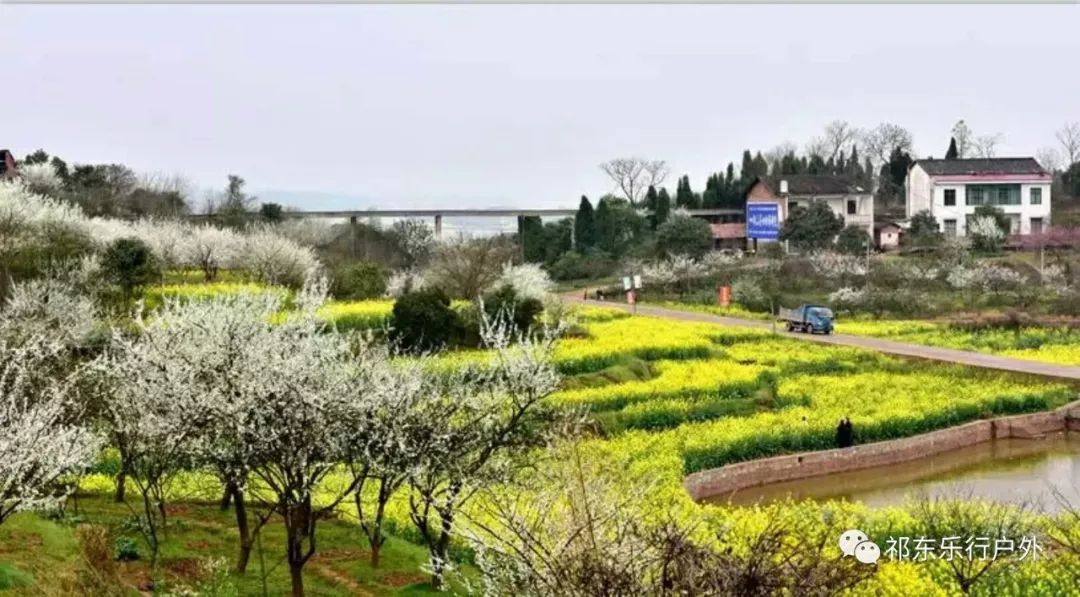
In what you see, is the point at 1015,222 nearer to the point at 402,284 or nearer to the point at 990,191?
the point at 990,191

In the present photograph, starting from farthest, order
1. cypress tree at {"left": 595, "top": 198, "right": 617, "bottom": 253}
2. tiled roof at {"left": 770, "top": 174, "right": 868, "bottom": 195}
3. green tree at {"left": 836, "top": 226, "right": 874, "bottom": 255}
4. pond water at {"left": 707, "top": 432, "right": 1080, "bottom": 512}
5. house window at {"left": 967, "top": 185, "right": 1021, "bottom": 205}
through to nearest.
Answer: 1. cypress tree at {"left": 595, "top": 198, "right": 617, "bottom": 253}
2. tiled roof at {"left": 770, "top": 174, "right": 868, "bottom": 195}
3. house window at {"left": 967, "top": 185, "right": 1021, "bottom": 205}
4. green tree at {"left": 836, "top": 226, "right": 874, "bottom": 255}
5. pond water at {"left": 707, "top": 432, "right": 1080, "bottom": 512}

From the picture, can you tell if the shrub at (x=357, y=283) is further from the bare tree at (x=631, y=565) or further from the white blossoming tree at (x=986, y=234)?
the white blossoming tree at (x=986, y=234)

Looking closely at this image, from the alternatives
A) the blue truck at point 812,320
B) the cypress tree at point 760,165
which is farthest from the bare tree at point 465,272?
the cypress tree at point 760,165

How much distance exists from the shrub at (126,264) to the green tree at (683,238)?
34898 millimetres

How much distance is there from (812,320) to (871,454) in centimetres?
1711

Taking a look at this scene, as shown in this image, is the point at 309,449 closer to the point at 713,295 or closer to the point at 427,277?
the point at 427,277

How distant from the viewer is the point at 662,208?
234 feet

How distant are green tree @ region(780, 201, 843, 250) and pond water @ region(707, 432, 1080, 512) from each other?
37371 millimetres

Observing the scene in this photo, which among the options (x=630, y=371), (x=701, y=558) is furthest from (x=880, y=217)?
(x=701, y=558)

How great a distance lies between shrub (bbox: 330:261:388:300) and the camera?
3919 centimetres

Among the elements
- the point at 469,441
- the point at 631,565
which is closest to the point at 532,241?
the point at 469,441

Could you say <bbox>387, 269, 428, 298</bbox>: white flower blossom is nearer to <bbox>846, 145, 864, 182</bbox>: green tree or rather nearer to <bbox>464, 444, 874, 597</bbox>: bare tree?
<bbox>464, 444, 874, 597</bbox>: bare tree

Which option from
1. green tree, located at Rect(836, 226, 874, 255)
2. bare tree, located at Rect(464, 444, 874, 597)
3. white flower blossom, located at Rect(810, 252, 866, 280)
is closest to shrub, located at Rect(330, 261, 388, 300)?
white flower blossom, located at Rect(810, 252, 866, 280)

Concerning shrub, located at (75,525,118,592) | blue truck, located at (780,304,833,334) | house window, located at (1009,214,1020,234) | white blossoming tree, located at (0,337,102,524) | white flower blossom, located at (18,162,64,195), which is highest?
white flower blossom, located at (18,162,64,195)
